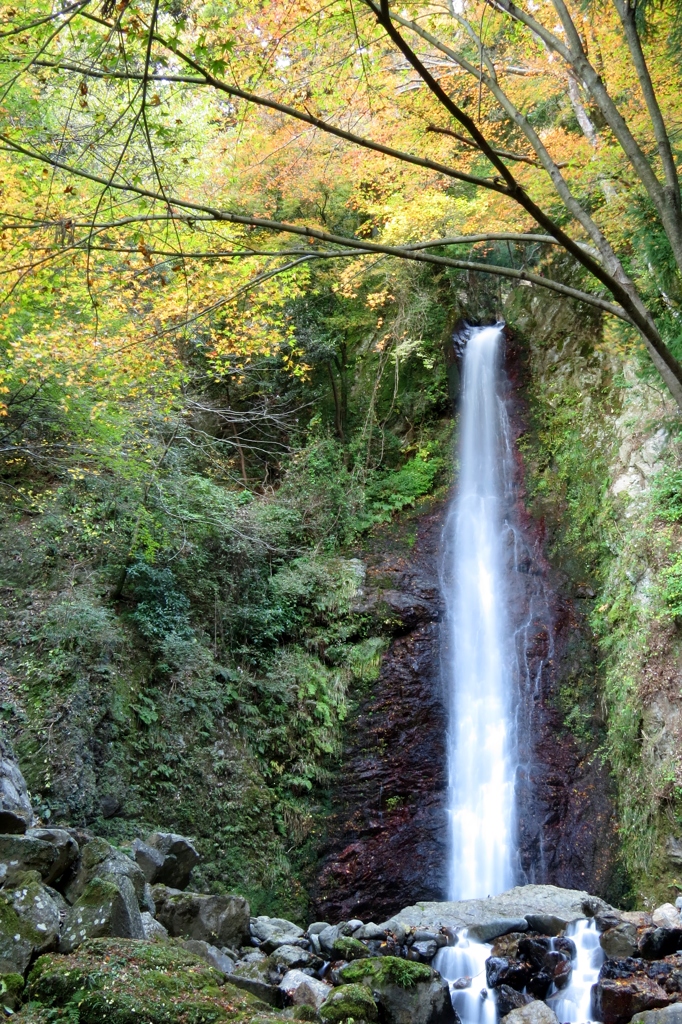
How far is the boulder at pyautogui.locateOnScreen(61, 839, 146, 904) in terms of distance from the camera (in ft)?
16.3

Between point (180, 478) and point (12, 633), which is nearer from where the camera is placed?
point (12, 633)

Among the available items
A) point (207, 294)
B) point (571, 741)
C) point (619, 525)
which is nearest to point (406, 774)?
point (571, 741)

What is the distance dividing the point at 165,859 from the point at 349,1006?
8.40ft

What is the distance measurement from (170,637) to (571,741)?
576 centimetres

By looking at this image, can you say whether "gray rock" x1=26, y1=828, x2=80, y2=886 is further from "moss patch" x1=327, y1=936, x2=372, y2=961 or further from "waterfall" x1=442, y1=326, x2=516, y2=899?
"waterfall" x1=442, y1=326, x2=516, y2=899

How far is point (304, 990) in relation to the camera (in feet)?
20.0

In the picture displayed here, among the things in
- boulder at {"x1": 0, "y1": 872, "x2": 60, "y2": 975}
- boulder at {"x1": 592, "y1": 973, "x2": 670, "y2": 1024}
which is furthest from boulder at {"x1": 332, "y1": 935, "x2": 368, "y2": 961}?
boulder at {"x1": 0, "y1": 872, "x2": 60, "y2": 975}

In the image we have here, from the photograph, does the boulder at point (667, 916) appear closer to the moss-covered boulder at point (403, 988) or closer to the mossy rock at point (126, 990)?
the moss-covered boulder at point (403, 988)

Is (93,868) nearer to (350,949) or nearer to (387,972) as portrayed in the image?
(387,972)

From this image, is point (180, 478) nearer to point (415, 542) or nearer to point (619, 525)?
point (415, 542)

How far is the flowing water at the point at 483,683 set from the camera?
6928mm

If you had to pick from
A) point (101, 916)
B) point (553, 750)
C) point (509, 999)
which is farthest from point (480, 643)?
point (101, 916)

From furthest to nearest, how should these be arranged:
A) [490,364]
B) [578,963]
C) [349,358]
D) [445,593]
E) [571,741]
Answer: [349,358]
[490,364]
[445,593]
[571,741]
[578,963]

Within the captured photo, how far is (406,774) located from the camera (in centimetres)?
1008
